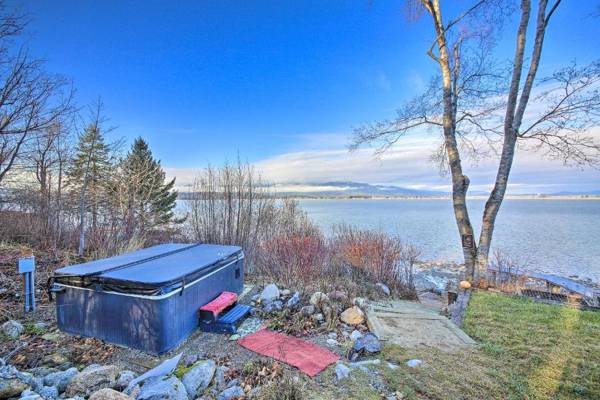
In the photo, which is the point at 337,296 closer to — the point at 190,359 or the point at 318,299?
the point at 318,299

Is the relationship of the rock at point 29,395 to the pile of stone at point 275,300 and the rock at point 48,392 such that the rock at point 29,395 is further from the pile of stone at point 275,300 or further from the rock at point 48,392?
the pile of stone at point 275,300

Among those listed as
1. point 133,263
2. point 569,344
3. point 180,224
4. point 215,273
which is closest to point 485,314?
point 569,344

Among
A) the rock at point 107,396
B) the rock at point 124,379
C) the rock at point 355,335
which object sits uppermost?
the rock at point 107,396

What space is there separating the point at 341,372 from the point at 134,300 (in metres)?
1.99

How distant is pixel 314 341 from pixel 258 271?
3.38 meters

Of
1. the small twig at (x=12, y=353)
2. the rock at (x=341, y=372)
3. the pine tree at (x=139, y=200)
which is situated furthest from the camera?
the pine tree at (x=139, y=200)

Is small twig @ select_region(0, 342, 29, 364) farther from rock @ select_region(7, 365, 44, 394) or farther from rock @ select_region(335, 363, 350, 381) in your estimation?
rock @ select_region(335, 363, 350, 381)

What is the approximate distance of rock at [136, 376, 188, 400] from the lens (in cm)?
168

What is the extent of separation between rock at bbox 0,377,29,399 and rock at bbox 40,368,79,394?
260 mm

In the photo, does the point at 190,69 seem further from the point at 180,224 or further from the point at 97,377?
the point at 97,377

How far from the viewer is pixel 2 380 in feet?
5.34

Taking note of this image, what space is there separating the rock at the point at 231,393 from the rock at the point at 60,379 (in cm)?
115

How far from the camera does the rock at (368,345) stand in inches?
99.6

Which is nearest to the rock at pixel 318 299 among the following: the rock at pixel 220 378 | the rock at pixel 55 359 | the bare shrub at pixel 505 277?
the rock at pixel 220 378
